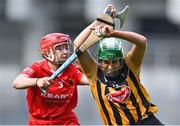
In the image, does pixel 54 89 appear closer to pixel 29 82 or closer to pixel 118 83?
pixel 29 82

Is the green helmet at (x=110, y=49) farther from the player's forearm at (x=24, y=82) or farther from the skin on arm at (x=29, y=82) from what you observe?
the player's forearm at (x=24, y=82)

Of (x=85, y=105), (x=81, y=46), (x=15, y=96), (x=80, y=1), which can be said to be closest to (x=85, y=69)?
(x=81, y=46)

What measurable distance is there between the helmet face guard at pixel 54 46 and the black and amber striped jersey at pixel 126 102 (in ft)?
2.04

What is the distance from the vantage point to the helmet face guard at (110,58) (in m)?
8.81

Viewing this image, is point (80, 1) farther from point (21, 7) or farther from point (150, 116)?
point (150, 116)

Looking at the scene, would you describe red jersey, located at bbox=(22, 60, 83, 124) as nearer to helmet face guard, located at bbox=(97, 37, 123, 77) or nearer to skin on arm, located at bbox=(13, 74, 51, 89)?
skin on arm, located at bbox=(13, 74, 51, 89)

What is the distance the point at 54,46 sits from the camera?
9.43 meters

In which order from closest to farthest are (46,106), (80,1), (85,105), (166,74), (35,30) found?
(46,106), (85,105), (166,74), (35,30), (80,1)

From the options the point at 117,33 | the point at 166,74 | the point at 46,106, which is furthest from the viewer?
the point at 166,74

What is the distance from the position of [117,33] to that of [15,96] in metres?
10.1

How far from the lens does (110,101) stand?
29.1ft

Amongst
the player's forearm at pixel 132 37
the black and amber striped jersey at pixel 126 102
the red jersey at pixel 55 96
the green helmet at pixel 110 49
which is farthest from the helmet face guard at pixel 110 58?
the red jersey at pixel 55 96

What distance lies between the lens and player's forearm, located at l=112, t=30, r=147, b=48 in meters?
8.48

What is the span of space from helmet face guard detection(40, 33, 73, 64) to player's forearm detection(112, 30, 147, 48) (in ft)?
2.88
